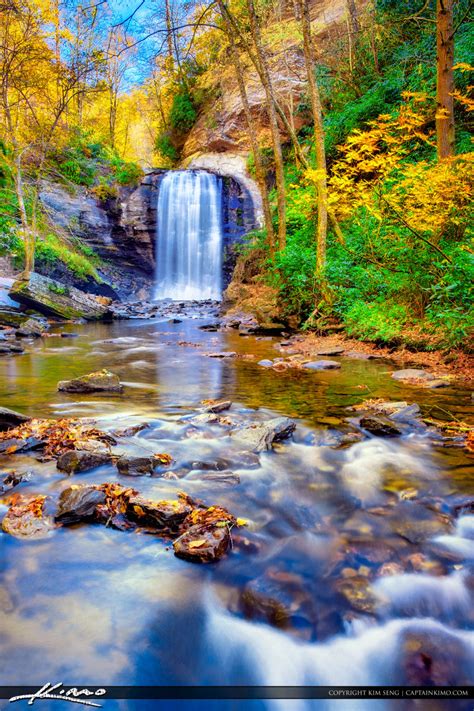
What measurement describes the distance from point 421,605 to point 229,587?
93 cm

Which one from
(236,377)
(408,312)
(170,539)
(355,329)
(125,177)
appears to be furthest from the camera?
(125,177)

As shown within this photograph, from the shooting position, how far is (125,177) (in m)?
25.6

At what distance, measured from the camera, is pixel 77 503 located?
8.19 ft

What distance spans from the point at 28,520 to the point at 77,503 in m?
0.29

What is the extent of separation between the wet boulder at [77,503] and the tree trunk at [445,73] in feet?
25.8

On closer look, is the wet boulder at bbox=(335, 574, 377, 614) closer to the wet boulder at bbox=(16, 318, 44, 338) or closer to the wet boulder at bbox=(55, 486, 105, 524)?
the wet boulder at bbox=(55, 486, 105, 524)

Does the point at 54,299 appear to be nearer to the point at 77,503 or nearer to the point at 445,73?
the point at 445,73

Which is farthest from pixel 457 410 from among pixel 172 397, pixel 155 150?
pixel 155 150

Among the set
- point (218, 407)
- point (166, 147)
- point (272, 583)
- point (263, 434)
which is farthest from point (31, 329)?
point (166, 147)

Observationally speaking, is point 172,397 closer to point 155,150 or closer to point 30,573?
point 30,573


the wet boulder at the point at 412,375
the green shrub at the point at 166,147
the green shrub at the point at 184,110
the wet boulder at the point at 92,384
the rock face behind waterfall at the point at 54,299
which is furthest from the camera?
the green shrub at the point at 166,147

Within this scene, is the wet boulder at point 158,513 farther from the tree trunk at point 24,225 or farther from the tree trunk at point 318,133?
the tree trunk at point 24,225
